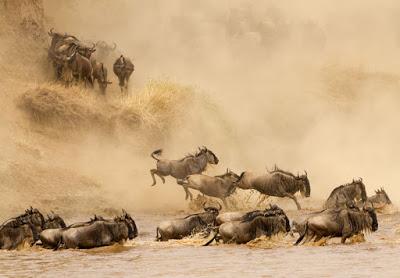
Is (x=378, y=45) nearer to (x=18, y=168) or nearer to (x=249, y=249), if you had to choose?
(x=18, y=168)

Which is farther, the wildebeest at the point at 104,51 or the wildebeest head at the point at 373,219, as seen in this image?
the wildebeest at the point at 104,51

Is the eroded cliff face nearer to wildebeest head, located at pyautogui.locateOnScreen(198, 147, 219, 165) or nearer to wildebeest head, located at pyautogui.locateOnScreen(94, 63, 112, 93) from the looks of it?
wildebeest head, located at pyautogui.locateOnScreen(94, 63, 112, 93)

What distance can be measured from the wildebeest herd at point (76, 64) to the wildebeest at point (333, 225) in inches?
649

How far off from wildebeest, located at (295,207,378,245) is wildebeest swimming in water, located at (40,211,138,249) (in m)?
3.10

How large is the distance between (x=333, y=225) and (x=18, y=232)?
5.54 metres

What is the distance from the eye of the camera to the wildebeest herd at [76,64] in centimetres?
2967

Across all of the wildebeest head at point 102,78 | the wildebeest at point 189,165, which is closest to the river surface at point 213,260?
the wildebeest at point 189,165

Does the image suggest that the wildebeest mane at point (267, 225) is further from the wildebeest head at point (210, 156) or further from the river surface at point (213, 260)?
the wildebeest head at point (210, 156)

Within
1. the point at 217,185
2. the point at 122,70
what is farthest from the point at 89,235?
the point at 122,70

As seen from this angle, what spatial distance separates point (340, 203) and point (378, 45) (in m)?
32.7

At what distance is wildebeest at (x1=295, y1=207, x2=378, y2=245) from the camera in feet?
47.3

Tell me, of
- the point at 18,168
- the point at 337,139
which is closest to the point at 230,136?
the point at 337,139

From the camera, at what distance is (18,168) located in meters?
23.8

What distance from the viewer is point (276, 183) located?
73.1ft
